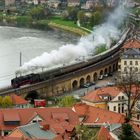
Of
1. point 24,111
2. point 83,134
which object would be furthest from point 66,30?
point 83,134

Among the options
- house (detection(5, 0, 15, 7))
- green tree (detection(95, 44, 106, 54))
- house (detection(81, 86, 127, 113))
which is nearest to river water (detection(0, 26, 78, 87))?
green tree (detection(95, 44, 106, 54))

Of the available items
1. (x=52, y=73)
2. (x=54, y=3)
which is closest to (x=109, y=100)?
(x=52, y=73)

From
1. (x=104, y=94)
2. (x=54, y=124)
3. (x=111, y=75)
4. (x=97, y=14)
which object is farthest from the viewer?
(x=97, y=14)

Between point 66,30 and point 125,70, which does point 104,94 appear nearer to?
point 125,70

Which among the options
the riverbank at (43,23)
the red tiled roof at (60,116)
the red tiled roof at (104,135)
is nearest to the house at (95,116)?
the red tiled roof at (60,116)

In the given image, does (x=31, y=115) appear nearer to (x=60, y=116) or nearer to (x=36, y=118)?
(x=36, y=118)

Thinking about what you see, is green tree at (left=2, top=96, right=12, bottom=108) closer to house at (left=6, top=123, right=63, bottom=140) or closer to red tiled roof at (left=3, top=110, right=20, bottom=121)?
red tiled roof at (left=3, top=110, right=20, bottom=121)
